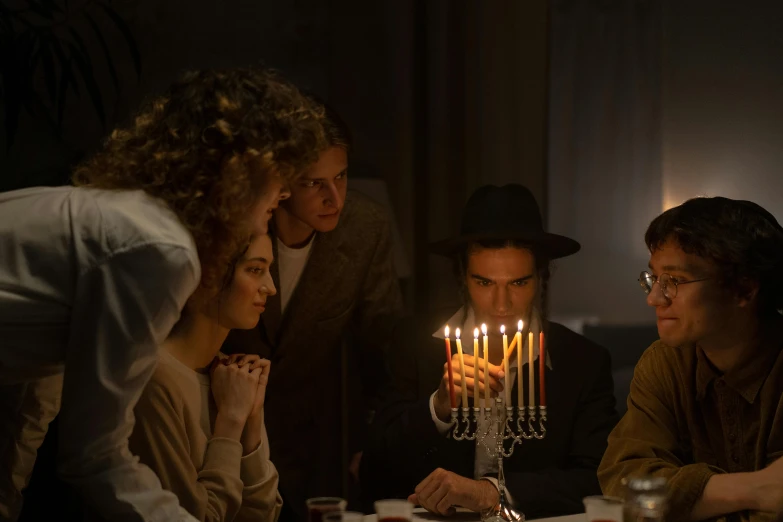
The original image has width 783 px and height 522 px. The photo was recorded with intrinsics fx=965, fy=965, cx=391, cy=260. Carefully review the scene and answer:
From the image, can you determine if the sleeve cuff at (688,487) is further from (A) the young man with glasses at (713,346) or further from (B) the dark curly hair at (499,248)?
(B) the dark curly hair at (499,248)

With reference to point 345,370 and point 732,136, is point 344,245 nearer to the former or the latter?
point 345,370

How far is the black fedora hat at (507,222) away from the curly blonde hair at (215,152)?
1.13m

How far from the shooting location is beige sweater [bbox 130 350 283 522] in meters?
2.21

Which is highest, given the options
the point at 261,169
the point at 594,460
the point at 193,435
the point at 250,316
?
the point at 261,169

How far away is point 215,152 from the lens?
6.20ft

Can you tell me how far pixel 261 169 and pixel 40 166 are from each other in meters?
2.12

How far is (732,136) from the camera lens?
3.14 metres

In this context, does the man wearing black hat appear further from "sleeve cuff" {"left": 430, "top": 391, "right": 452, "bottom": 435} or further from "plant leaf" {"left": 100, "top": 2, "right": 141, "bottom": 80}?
"plant leaf" {"left": 100, "top": 2, "right": 141, "bottom": 80}

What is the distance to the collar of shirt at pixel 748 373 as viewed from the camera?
2484 mm

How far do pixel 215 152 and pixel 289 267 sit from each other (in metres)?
1.30

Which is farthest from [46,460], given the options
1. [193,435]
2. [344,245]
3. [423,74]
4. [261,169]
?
[423,74]

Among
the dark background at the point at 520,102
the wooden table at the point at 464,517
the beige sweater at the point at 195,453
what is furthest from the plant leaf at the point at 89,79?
the wooden table at the point at 464,517

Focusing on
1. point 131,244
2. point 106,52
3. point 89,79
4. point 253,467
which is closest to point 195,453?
point 253,467

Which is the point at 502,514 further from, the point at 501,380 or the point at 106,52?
the point at 106,52
